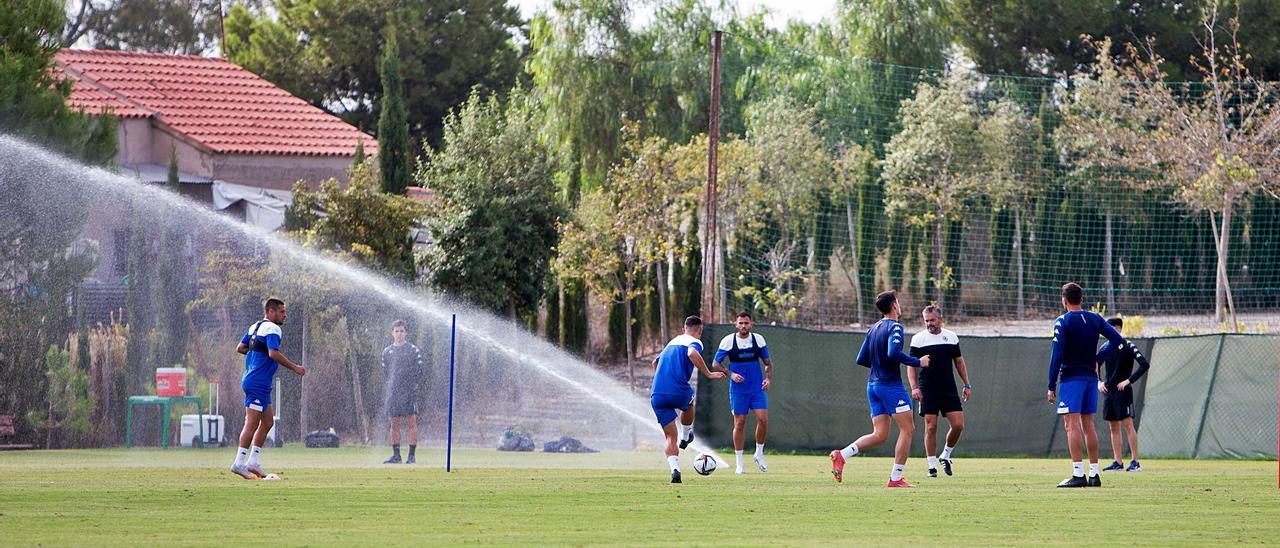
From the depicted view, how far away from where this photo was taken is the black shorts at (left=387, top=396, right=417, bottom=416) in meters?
19.8

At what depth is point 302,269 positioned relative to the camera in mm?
26062

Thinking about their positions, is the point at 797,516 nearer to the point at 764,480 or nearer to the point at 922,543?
the point at 922,543

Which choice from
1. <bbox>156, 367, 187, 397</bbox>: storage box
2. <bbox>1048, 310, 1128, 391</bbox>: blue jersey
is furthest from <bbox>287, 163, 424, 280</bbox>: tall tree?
<bbox>1048, 310, 1128, 391</bbox>: blue jersey

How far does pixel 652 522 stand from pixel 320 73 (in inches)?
1915

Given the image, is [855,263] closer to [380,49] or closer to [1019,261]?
[1019,261]

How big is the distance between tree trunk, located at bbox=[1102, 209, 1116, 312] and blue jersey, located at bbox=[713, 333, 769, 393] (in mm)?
21511

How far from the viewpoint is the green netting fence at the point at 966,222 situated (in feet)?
126

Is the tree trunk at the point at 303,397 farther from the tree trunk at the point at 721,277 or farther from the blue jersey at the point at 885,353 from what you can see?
the tree trunk at the point at 721,277

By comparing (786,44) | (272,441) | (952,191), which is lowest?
(272,441)

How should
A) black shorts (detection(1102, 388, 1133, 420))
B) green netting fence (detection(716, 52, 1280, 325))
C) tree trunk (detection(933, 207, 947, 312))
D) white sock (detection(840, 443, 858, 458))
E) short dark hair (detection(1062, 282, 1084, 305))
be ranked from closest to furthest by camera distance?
short dark hair (detection(1062, 282, 1084, 305)) < white sock (detection(840, 443, 858, 458)) < black shorts (detection(1102, 388, 1133, 420)) < tree trunk (detection(933, 207, 947, 312)) < green netting fence (detection(716, 52, 1280, 325))

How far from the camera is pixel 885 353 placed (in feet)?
48.2

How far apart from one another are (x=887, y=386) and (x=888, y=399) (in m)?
0.12

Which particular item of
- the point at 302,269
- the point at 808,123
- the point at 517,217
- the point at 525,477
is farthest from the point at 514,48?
the point at 525,477

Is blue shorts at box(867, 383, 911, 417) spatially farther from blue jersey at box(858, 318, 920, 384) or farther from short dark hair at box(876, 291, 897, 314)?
short dark hair at box(876, 291, 897, 314)
